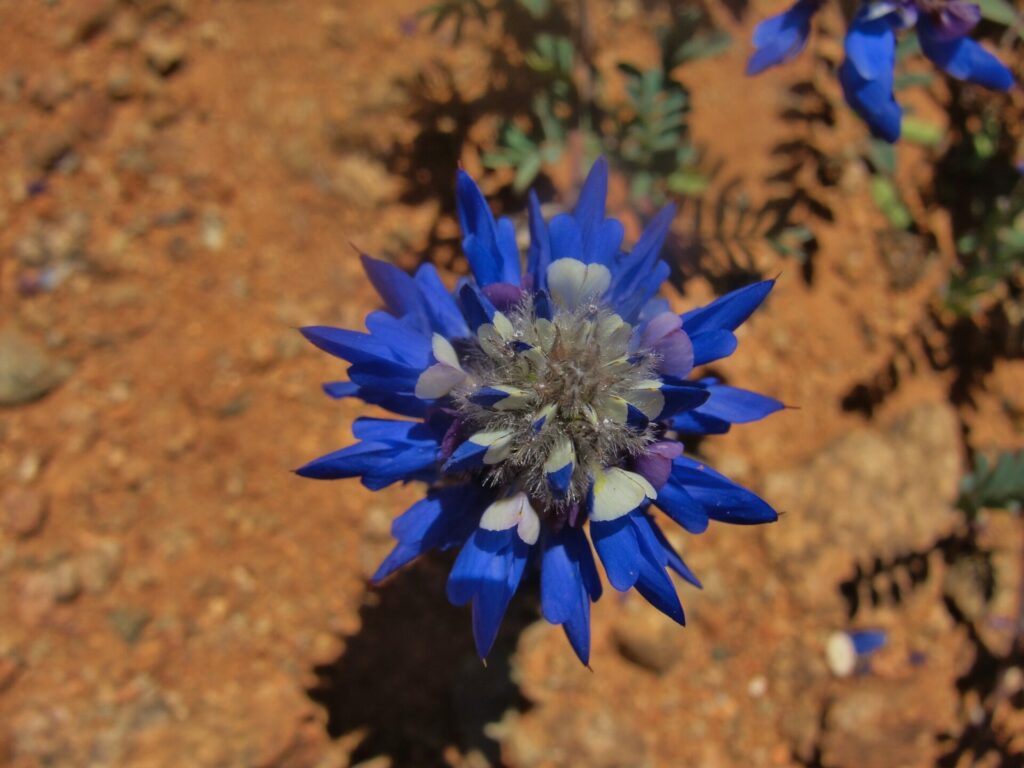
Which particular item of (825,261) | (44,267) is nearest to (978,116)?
(825,261)

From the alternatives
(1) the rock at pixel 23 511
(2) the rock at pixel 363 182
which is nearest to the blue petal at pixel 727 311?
(2) the rock at pixel 363 182

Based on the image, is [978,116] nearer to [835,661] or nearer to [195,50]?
[835,661]

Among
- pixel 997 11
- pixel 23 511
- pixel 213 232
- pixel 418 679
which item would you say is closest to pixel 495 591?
pixel 418 679

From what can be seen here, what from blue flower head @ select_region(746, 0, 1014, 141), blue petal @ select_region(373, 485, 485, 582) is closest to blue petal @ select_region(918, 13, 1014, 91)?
blue flower head @ select_region(746, 0, 1014, 141)

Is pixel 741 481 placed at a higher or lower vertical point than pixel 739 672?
higher

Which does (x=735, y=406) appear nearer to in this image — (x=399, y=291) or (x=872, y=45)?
(x=399, y=291)
